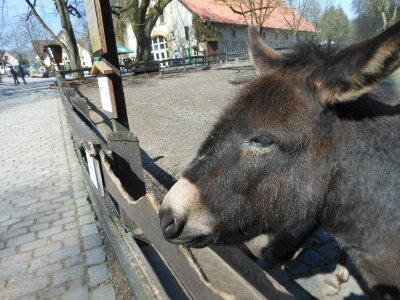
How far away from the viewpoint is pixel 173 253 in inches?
69.1

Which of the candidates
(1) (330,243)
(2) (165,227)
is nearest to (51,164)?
(1) (330,243)

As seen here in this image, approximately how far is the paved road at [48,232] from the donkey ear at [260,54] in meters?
2.68

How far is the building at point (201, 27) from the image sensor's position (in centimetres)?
4491

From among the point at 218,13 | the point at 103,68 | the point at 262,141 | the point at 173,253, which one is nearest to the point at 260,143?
the point at 262,141

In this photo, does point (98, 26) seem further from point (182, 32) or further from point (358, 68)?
point (182, 32)

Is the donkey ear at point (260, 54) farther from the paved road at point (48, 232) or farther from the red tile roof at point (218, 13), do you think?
the red tile roof at point (218, 13)

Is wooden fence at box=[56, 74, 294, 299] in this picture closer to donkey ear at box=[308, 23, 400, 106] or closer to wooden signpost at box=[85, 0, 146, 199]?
wooden signpost at box=[85, 0, 146, 199]

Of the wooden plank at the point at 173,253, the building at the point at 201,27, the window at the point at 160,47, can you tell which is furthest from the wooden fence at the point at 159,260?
the window at the point at 160,47

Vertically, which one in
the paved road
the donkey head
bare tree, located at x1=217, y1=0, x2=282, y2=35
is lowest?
the paved road

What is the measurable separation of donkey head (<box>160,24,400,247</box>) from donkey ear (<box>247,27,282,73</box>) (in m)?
0.39

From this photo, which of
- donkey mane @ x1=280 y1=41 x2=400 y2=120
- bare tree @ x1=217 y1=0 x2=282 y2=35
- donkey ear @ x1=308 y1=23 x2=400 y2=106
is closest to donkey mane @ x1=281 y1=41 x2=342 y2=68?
donkey mane @ x1=280 y1=41 x2=400 y2=120

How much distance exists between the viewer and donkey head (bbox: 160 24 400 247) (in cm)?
179

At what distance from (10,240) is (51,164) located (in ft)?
12.2

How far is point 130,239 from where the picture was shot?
2850mm
